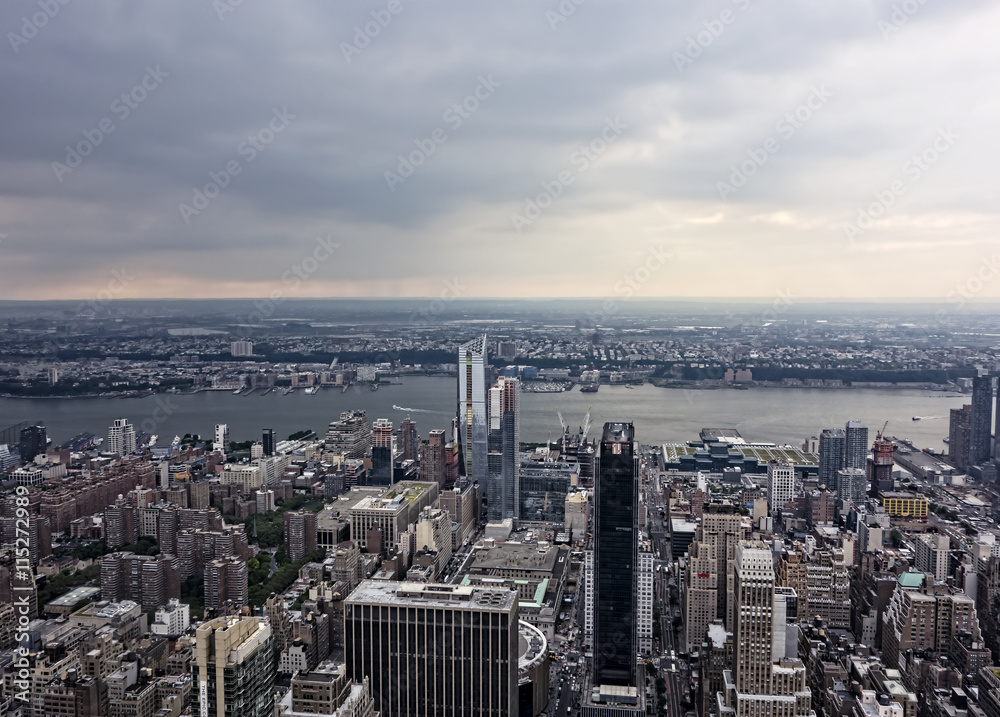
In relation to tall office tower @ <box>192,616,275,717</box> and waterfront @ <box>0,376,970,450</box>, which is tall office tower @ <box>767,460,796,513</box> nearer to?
waterfront @ <box>0,376,970,450</box>

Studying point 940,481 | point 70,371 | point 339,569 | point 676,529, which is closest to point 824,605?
point 676,529

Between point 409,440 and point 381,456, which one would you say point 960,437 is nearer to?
point 409,440

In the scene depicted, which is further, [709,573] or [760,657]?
[709,573]

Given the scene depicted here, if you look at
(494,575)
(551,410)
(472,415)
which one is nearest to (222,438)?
(472,415)

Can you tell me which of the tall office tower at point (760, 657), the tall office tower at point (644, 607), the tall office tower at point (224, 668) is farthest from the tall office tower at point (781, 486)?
the tall office tower at point (224, 668)

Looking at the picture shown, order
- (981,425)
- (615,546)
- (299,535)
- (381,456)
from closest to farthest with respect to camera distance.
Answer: (615,546), (299,535), (381,456), (981,425)

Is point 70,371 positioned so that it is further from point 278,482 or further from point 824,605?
point 824,605

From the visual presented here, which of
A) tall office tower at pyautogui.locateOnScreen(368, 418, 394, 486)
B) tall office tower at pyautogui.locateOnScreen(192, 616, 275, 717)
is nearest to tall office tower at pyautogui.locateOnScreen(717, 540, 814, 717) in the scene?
tall office tower at pyautogui.locateOnScreen(192, 616, 275, 717)
